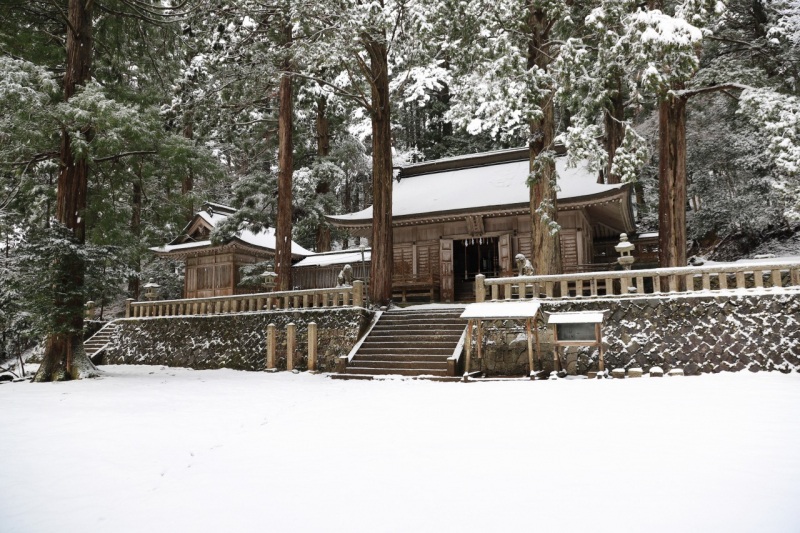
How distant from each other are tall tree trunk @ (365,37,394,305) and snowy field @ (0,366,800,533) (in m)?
6.81

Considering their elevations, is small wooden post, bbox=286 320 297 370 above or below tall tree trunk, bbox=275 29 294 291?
below

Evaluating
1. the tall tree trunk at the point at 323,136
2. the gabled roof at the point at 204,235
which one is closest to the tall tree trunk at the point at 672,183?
the tall tree trunk at the point at 323,136

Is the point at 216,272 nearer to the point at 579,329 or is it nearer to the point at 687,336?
the point at 579,329

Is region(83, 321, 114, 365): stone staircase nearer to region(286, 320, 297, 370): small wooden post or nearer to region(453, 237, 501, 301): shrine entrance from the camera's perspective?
region(286, 320, 297, 370): small wooden post

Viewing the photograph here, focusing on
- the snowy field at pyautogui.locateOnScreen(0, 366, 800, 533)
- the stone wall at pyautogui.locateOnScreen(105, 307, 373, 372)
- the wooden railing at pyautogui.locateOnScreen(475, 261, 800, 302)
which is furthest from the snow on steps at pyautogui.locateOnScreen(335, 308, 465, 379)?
the snowy field at pyautogui.locateOnScreen(0, 366, 800, 533)

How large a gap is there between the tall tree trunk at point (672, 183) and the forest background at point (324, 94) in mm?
47

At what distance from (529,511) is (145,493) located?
2.88m

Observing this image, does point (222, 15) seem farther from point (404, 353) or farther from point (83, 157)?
point (404, 353)

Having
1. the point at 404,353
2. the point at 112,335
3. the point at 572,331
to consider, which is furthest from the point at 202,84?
the point at 572,331

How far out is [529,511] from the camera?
332 centimetres

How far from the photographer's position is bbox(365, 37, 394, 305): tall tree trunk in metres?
14.4

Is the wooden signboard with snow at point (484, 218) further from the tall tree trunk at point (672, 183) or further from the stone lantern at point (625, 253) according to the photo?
the stone lantern at point (625, 253)

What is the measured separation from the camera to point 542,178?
1230cm

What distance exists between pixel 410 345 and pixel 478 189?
745 cm
